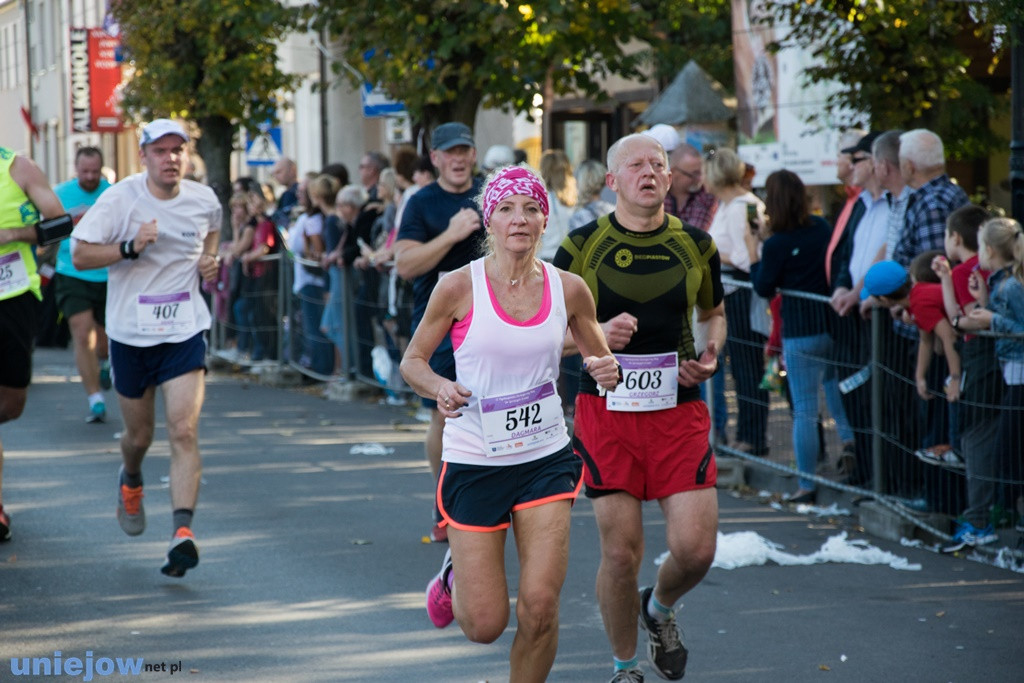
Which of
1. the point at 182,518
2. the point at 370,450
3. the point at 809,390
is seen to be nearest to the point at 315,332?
the point at 370,450

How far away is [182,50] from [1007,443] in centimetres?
1720

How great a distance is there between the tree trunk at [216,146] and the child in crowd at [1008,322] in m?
17.5

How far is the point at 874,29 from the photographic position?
38.3 ft

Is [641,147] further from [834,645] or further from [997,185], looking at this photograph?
[997,185]

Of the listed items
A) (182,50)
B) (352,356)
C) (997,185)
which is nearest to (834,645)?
(352,356)

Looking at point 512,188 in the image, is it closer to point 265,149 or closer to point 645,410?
point 645,410

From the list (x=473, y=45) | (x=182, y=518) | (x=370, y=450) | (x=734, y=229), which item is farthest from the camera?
(x=473, y=45)

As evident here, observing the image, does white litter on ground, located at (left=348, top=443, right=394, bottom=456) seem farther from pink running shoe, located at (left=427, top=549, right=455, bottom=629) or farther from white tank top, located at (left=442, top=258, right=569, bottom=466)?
white tank top, located at (left=442, top=258, right=569, bottom=466)

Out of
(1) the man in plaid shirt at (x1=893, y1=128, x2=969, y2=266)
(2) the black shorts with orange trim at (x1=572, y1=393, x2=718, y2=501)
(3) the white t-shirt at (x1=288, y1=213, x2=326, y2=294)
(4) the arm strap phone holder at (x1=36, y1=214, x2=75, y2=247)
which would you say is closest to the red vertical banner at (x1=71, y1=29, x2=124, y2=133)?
(3) the white t-shirt at (x1=288, y1=213, x2=326, y2=294)

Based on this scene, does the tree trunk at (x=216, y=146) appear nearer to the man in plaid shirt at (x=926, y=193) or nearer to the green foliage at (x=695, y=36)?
the green foliage at (x=695, y=36)

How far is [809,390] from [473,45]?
21.2ft

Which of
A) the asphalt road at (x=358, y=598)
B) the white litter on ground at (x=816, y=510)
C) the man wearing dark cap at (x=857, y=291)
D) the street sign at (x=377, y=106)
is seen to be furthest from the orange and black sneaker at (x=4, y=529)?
the street sign at (x=377, y=106)

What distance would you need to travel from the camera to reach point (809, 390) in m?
9.14

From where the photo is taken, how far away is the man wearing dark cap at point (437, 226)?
7.64m
